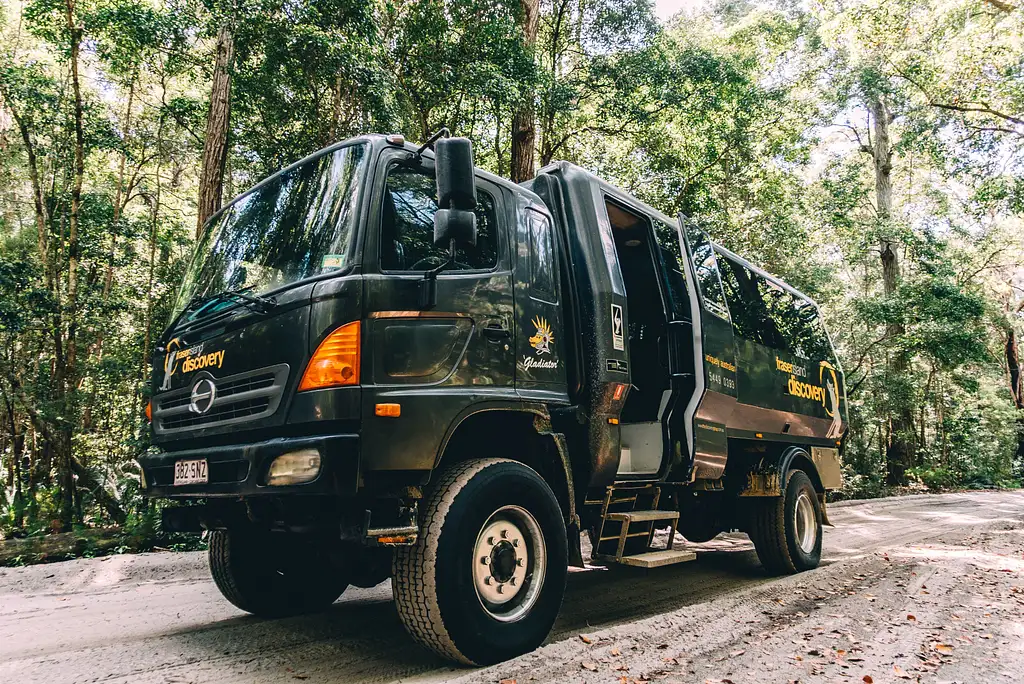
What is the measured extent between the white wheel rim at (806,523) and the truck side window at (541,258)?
411cm

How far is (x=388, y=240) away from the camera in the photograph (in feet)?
12.0


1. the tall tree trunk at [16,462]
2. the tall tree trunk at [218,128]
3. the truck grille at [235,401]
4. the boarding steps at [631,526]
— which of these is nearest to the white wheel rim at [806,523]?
the boarding steps at [631,526]

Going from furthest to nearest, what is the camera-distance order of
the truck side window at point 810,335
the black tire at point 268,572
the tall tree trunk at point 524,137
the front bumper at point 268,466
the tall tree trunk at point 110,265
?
the tall tree trunk at point 524,137 → the tall tree trunk at point 110,265 → the truck side window at point 810,335 → the black tire at point 268,572 → the front bumper at point 268,466

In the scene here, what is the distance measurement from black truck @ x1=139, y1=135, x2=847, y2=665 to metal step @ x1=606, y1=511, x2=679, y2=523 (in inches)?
1.3

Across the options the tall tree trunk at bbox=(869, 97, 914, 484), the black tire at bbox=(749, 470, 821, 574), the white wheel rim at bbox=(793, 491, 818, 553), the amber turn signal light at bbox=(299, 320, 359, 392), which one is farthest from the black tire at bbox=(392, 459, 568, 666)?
the tall tree trunk at bbox=(869, 97, 914, 484)

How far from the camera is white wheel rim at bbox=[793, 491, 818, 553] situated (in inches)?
276

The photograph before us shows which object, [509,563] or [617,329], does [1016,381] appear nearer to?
[617,329]

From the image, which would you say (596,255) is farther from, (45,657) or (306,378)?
(45,657)

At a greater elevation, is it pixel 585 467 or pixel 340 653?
pixel 585 467

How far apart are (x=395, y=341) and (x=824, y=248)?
22960mm

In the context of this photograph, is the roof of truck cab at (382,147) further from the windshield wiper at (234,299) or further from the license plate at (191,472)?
the license plate at (191,472)

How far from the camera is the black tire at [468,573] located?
3336 millimetres

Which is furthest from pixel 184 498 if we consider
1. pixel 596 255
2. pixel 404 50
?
pixel 404 50

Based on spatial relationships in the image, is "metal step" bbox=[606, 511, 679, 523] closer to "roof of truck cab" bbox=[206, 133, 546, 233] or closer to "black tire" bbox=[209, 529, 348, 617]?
"black tire" bbox=[209, 529, 348, 617]
